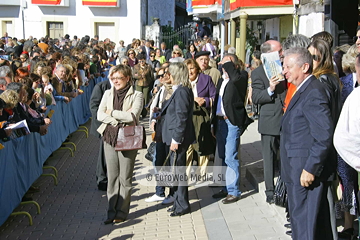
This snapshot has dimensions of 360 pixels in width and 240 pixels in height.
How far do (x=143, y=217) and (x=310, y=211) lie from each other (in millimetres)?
2979

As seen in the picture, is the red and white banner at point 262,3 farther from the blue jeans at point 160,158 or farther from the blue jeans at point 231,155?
the blue jeans at point 160,158

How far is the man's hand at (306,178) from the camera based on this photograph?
4.51 m

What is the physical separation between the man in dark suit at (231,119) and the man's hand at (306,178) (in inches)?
108

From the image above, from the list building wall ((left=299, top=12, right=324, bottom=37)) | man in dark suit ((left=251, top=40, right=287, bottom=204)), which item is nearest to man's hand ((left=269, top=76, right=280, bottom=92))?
man in dark suit ((left=251, top=40, right=287, bottom=204))

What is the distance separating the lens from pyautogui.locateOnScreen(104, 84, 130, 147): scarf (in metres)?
6.70

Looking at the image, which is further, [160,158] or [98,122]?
[98,122]

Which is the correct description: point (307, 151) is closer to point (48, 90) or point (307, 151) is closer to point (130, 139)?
point (130, 139)

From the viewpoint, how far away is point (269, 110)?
672 centimetres

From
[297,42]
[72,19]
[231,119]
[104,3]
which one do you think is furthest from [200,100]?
[72,19]

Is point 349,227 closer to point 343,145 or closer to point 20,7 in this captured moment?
point 343,145

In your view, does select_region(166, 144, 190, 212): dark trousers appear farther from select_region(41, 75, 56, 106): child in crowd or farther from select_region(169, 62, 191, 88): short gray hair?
select_region(41, 75, 56, 106): child in crowd

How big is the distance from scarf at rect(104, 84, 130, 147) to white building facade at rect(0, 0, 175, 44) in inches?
1031

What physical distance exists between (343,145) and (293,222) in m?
1.15

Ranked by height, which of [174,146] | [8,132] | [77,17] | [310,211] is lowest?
[310,211]
